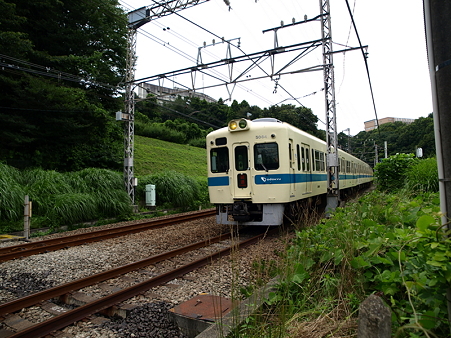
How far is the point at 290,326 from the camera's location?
2623 mm

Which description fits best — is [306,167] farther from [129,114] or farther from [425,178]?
[129,114]

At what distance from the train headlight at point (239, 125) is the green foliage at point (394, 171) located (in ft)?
19.1

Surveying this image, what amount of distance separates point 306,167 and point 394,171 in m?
3.67

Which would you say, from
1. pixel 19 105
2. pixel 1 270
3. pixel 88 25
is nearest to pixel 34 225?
pixel 1 270

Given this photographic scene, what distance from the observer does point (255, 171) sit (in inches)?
320

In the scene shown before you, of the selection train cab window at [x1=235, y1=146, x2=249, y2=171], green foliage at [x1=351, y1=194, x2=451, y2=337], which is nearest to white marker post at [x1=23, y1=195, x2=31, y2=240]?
train cab window at [x1=235, y1=146, x2=249, y2=171]

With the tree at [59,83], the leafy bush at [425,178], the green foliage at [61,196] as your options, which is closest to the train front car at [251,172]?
the leafy bush at [425,178]

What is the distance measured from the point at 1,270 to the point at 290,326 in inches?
214

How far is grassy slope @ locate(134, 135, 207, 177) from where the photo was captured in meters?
20.7

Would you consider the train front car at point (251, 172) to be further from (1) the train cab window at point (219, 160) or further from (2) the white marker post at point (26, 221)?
(2) the white marker post at point (26, 221)

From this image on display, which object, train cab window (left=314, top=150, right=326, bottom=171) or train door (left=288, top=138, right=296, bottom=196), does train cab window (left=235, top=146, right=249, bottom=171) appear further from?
train cab window (left=314, top=150, right=326, bottom=171)

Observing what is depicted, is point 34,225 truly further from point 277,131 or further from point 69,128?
point 277,131

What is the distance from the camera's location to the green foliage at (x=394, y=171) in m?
10.7

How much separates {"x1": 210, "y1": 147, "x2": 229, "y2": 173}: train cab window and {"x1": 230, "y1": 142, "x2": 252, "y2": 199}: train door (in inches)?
10.0
